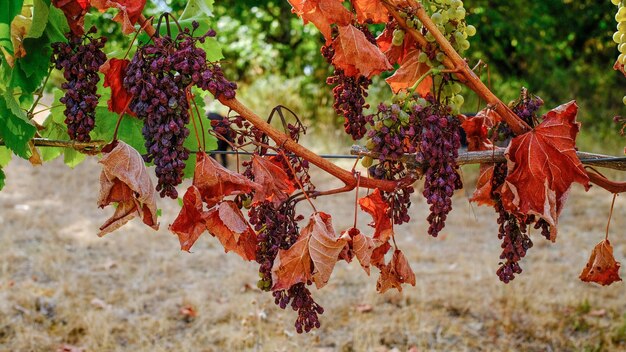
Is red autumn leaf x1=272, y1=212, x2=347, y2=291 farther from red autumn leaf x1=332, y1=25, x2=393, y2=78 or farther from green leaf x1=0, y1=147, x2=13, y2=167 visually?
green leaf x1=0, y1=147, x2=13, y2=167

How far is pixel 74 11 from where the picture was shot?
98 cm

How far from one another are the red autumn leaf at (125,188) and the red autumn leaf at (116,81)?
0.11 metres

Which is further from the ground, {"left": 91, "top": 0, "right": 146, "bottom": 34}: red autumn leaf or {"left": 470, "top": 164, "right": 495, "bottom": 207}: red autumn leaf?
{"left": 91, "top": 0, "right": 146, "bottom": 34}: red autumn leaf

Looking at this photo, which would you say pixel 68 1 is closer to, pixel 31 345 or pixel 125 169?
pixel 125 169

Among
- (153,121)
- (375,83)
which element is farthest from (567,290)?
(375,83)

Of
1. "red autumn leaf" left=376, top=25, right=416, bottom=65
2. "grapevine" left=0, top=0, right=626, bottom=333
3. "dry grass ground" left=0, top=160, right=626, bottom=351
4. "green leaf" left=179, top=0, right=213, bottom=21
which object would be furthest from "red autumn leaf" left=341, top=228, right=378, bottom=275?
"dry grass ground" left=0, top=160, right=626, bottom=351

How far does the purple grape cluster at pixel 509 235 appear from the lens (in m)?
1.10

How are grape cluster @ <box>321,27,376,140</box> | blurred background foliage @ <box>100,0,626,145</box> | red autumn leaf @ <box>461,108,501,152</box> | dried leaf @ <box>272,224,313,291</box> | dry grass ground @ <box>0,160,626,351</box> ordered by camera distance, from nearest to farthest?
1. dried leaf @ <box>272,224,313,291</box>
2. grape cluster @ <box>321,27,376,140</box>
3. red autumn leaf @ <box>461,108,501,152</box>
4. dry grass ground @ <box>0,160,626,351</box>
5. blurred background foliage @ <box>100,0,626,145</box>

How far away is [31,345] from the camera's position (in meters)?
2.63

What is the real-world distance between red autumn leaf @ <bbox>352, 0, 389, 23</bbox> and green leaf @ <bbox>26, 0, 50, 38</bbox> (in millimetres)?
417

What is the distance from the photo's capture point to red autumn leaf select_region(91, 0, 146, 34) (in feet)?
2.87

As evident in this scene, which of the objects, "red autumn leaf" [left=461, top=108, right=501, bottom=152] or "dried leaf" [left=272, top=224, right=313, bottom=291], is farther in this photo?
"red autumn leaf" [left=461, top=108, right=501, bottom=152]

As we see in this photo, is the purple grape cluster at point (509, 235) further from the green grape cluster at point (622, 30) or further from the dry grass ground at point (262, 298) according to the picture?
the dry grass ground at point (262, 298)

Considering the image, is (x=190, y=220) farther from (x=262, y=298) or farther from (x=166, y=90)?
(x=262, y=298)
